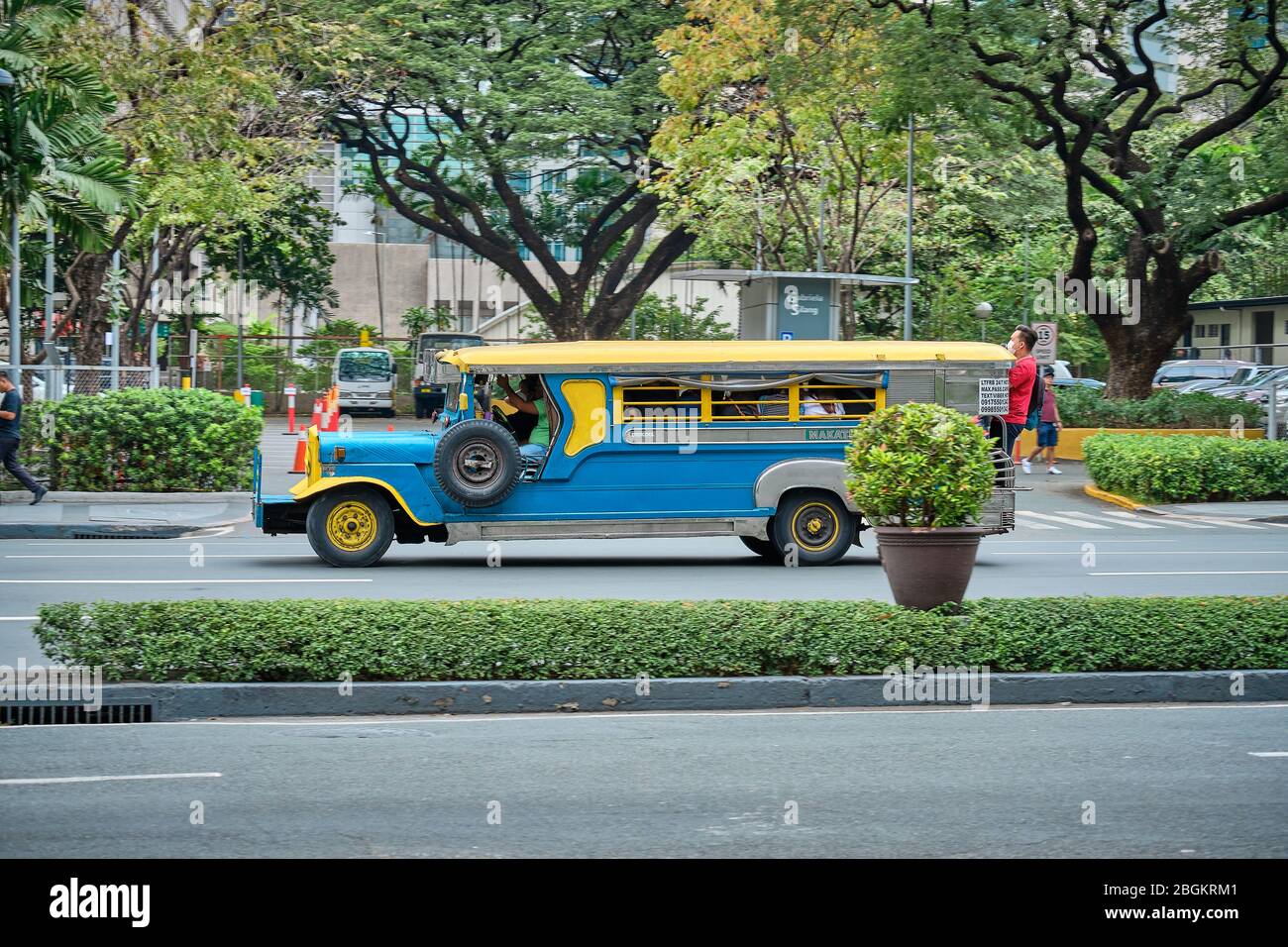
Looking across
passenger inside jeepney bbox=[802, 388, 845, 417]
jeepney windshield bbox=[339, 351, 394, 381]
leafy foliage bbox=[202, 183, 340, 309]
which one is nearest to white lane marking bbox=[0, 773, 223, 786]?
passenger inside jeepney bbox=[802, 388, 845, 417]

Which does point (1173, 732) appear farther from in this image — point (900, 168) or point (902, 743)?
point (900, 168)

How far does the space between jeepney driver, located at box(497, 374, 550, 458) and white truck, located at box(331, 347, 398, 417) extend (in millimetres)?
31934

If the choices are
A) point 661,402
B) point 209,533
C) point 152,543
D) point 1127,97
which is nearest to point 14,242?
point 209,533

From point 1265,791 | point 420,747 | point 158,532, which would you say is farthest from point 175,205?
point 1265,791

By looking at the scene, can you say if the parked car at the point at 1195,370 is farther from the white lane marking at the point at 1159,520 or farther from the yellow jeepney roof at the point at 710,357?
the yellow jeepney roof at the point at 710,357

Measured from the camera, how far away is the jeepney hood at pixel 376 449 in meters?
16.4

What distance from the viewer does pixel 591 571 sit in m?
16.8

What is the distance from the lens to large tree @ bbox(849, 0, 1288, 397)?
28625 millimetres

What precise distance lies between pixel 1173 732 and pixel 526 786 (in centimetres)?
377

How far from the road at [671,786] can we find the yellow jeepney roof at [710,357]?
24.7 ft

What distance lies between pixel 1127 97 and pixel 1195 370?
27.5m

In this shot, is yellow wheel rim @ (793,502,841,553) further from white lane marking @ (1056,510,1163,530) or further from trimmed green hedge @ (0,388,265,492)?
trimmed green hedge @ (0,388,265,492)

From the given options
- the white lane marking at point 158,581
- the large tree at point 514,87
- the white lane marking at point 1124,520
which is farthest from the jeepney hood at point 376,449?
the large tree at point 514,87

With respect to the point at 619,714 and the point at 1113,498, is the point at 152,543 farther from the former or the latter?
the point at 1113,498
